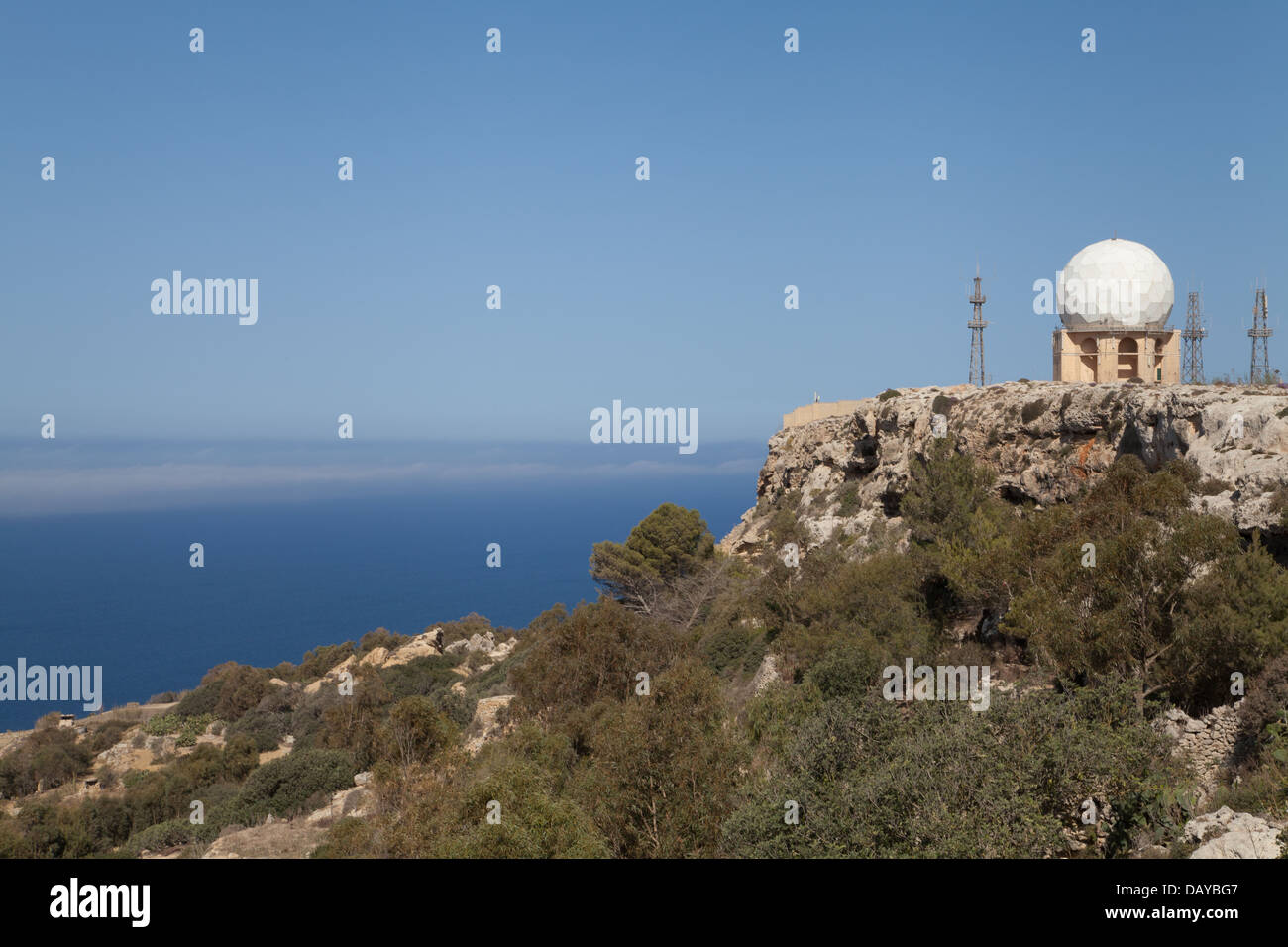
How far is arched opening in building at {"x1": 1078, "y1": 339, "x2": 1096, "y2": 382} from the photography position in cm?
3044

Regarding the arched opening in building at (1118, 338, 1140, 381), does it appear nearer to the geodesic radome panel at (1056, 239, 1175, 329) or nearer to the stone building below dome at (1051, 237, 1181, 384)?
the stone building below dome at (1051, 237, 1181, 384)

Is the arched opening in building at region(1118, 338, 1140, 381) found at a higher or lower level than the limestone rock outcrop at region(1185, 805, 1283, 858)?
higher

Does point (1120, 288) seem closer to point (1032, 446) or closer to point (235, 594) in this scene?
point (1032, 446)

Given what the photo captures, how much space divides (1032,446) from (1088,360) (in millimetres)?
6542

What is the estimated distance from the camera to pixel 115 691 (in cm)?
6744

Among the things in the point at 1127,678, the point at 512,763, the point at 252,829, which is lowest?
the point at 252,829

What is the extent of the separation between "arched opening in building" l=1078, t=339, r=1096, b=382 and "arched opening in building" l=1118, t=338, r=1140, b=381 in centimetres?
78

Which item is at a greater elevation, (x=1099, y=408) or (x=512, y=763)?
(x=1099, y=408)


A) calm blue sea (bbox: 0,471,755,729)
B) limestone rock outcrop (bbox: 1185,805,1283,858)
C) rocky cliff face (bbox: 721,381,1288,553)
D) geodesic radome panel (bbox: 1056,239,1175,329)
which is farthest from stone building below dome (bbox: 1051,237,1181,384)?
calm blue sea (bbox: 0,471,755,729)

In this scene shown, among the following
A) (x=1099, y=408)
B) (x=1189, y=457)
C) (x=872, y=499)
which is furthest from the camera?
(x=872, y=499)

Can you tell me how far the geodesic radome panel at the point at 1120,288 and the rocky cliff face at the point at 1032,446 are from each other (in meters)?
3.10
